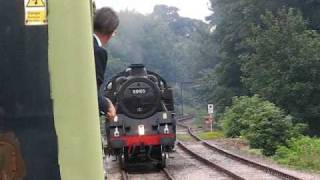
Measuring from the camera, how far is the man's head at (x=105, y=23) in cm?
253

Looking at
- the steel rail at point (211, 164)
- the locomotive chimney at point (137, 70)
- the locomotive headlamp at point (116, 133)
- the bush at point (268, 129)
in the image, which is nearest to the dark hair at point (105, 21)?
the steel rail at point (211, 164)

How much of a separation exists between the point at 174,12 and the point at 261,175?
16409 cm

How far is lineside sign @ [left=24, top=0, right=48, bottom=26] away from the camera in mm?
1691

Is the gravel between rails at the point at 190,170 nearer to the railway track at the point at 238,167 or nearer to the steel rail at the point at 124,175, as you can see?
the railway track at the point at 238,167

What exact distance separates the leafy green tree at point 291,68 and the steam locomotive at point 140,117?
17566 mm

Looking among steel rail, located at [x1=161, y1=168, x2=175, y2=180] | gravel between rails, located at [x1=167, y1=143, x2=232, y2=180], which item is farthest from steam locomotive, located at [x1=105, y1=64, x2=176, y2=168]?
gravel between rails, located at [x1=167, y1=143, x2=232, y2=180]

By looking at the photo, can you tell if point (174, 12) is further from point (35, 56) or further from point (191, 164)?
point (35, 56)

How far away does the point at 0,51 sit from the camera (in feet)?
5.61

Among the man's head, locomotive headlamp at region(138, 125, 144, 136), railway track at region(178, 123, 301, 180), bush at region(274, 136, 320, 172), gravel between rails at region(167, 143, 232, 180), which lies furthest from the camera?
bush at region(274, 136, 320, 172)

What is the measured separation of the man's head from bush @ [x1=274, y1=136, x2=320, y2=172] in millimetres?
14784

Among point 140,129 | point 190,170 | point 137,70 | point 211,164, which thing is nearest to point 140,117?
point 140,129

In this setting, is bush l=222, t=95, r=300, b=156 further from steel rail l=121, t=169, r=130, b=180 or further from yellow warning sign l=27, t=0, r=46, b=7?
yellow warning sign l=27, t=0, r=46, b=7

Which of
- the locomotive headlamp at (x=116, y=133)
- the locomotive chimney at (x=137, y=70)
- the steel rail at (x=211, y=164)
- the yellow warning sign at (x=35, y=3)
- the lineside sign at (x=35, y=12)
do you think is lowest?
the steel rail at (x=211, y=164)

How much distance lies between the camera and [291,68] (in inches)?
1328
